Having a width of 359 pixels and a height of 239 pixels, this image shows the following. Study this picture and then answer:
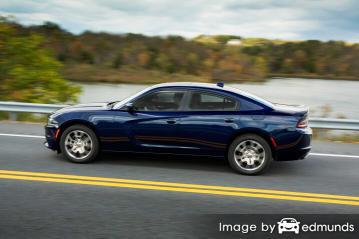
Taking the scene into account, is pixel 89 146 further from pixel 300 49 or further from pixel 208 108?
pixel 300 49

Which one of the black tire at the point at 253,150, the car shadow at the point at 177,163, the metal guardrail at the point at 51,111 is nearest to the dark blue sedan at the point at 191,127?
the black tire at the point at 253,150

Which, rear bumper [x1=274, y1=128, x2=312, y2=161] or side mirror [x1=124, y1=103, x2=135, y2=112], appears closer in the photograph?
rear bumper [x1=274, y1=128, x2=312, y2=161]

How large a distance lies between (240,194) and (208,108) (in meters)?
1.77

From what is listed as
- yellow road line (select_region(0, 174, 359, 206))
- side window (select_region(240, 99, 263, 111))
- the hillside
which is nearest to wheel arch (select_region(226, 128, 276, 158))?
side window (select_region(240, 99, 263, 111))

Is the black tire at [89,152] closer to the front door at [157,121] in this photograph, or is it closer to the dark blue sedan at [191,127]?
the dark blue sedan at [191,127]

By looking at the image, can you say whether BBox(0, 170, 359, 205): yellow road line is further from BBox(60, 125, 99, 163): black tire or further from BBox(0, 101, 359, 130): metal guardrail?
BBox(0, 101, 359, 130): metal guardrail

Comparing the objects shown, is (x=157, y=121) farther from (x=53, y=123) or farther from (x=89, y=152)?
(x=53, y=123)

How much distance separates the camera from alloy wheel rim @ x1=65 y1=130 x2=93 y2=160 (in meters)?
8.01

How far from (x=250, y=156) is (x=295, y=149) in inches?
27.7

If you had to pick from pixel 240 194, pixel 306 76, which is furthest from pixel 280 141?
pixel 306 76

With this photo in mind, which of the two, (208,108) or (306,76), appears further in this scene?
(306,76)

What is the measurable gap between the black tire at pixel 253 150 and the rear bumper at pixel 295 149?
0.16 m

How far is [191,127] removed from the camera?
7688 millimetres

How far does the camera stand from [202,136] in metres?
7.69
